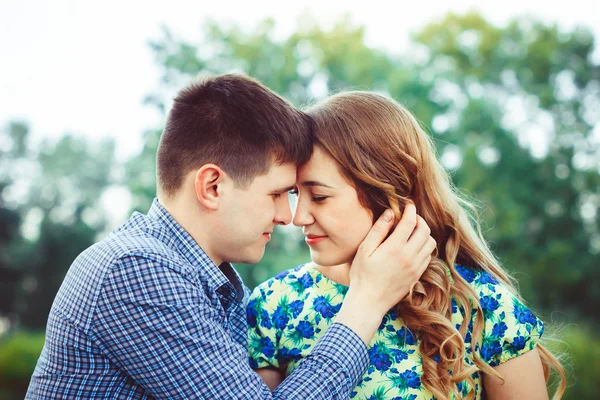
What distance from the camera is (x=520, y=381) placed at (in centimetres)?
232

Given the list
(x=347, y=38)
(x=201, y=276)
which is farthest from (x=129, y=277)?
(x=347, y=38)

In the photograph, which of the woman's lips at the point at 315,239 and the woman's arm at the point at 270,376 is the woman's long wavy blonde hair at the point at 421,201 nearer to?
the woman's lips at the point at 315,239

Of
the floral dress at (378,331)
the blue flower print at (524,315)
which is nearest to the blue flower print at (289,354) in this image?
the floral dress at (378,331)

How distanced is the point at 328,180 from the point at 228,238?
46 cm

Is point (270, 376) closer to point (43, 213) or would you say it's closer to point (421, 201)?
point (421, 201)

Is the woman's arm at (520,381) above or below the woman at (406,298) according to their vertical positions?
below

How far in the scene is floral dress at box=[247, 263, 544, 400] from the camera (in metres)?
2.32

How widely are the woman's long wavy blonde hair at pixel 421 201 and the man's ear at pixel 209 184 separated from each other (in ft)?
1.48

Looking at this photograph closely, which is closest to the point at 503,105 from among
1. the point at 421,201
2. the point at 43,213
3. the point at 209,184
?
the point at 43,213

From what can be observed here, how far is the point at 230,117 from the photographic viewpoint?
91.0 inches

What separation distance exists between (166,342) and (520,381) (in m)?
1.38

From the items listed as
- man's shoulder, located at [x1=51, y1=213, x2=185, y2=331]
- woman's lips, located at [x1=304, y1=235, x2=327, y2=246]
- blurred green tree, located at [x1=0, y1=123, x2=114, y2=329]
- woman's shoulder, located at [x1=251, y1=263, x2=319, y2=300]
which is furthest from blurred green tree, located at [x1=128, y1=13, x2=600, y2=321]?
man's shoulder, located at [x1=51, y1=213, x2=185, y2=331]

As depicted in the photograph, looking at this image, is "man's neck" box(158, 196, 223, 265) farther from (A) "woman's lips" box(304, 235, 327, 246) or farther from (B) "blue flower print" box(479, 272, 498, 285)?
(B) "blue flower print" box(479, 272, 498, 285)

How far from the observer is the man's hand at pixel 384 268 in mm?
2125
